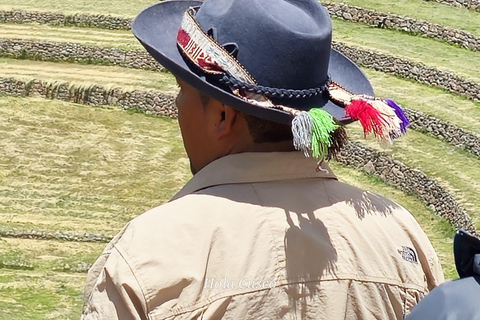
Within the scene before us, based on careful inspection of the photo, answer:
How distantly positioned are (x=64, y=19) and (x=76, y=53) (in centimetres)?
158

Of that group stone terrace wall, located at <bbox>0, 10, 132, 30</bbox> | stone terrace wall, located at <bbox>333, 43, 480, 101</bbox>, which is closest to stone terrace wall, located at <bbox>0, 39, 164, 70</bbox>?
stone terrace wall, located at <bbox>0, 10, 132, 30</bbox>

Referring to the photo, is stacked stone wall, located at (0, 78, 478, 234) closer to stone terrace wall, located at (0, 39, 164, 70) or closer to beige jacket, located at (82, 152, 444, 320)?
stone terrace wall, located at (0, 39, 164, 70)

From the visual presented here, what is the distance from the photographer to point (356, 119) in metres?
2.40

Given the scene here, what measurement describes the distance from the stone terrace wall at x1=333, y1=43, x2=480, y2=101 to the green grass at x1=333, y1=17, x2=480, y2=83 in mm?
172

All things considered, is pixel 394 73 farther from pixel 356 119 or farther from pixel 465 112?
pixel 356 119

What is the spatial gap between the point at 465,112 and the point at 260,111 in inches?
433

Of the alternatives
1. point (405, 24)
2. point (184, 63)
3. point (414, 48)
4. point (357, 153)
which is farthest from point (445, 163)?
point (184, 63)

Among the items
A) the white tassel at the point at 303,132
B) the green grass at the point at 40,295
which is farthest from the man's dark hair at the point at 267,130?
the green grass at the point at 40,295

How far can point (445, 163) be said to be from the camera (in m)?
11.6

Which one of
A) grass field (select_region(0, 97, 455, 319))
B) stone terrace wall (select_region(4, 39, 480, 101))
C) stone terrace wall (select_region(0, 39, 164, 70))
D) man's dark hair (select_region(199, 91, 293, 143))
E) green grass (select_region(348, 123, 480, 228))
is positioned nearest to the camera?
man's dark hair (select_region(199, 91, 293, 143))

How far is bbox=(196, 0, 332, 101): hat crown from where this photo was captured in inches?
88.8

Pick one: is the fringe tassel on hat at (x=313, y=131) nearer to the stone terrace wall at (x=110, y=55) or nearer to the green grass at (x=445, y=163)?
the green grass at (x=445, y=163)

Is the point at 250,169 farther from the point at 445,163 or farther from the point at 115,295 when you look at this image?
the point at 445,163

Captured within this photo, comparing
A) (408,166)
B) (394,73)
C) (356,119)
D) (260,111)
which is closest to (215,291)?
(260,111)
